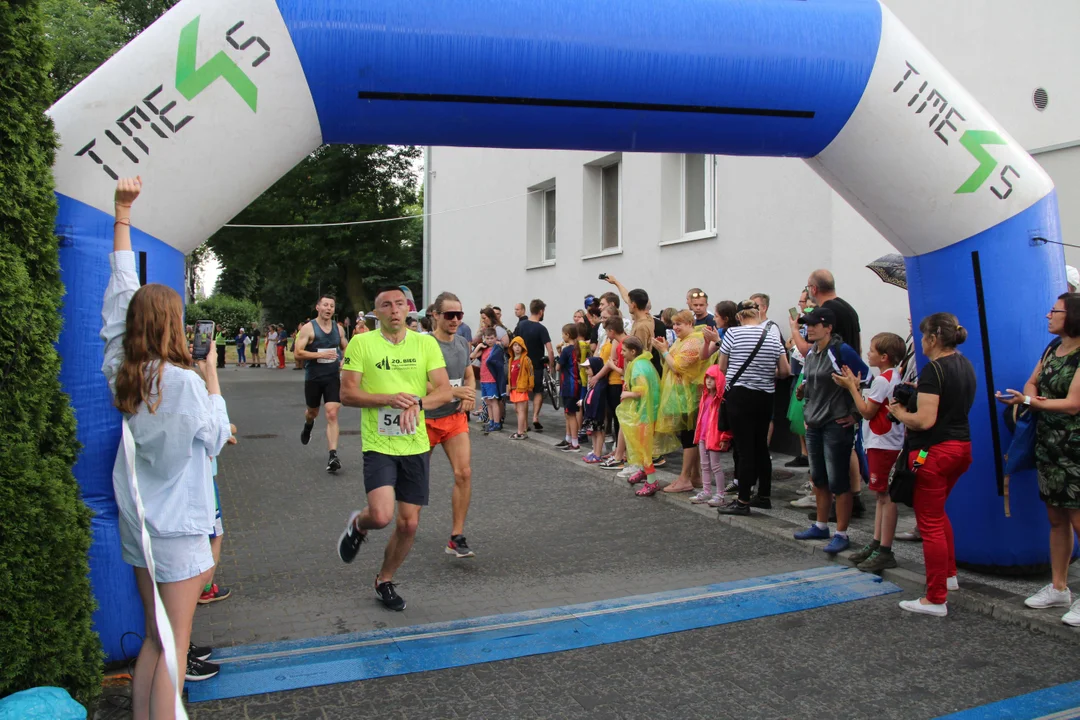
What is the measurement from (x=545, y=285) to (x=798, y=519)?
1074cm

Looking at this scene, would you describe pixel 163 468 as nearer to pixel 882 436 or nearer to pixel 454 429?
pixel 454 429

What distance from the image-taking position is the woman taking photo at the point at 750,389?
7133 millimetres

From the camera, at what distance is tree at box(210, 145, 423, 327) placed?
3259 centimetres

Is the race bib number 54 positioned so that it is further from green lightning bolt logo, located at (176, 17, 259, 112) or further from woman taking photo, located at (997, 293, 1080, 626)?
woman taking photo, located at (997, 293, 1080, 626)

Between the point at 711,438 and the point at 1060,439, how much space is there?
3.15 m

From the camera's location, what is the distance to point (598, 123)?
15.5ft

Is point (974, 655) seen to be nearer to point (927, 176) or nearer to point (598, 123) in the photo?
point (927, 176)

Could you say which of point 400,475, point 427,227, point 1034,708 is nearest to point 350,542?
point 400,475

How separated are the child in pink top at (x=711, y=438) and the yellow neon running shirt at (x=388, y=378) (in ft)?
10.5

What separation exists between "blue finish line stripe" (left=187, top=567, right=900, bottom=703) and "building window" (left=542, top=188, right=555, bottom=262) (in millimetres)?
12753

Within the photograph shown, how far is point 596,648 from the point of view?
4395 mm

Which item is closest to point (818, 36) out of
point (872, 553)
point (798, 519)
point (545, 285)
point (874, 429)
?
point (874, 429)

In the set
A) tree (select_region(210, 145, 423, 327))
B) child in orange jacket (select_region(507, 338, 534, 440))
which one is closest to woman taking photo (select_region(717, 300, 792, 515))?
child in orange jacket (select_region(507, 338, 534, 440))

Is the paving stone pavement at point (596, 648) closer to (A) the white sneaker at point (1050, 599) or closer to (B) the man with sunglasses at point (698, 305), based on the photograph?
(A) the white sneaker at point (1050, 599)
